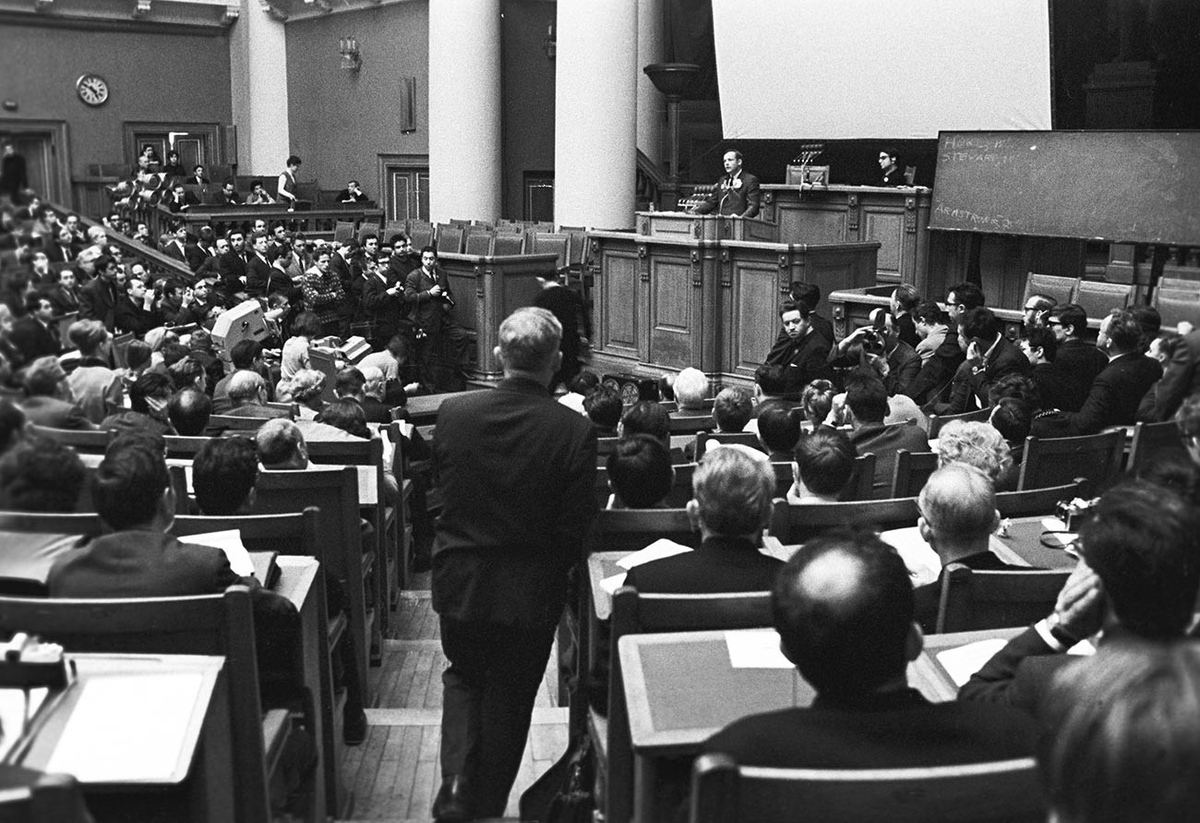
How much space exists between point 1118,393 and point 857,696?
353 centimetres

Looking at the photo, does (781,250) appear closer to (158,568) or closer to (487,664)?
(487,664)

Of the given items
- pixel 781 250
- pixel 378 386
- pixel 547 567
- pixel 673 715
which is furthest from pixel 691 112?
pixel 673 715

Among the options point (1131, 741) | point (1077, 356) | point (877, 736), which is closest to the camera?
point (1131, 741)

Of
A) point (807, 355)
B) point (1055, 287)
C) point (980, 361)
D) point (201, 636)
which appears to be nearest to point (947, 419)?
point (980, 361)

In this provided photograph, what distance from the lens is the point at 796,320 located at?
23.8ft

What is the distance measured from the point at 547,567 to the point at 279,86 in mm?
17039

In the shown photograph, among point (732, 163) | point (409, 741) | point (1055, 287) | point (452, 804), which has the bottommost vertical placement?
point (409, 741)

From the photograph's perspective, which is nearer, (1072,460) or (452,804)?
(452,804)

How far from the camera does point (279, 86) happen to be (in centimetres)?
1858

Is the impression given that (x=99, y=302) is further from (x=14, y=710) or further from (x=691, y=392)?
(x=691, y=392)

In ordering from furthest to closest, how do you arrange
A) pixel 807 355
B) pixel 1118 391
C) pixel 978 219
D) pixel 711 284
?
pixel 978 219 < pixel 711 284 < pixel 807 355 < pixel 1118 391

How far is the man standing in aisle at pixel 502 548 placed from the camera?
9.86 ft

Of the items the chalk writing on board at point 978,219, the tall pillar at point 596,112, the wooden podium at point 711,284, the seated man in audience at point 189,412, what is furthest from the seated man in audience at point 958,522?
the tall pillar at point 596,112

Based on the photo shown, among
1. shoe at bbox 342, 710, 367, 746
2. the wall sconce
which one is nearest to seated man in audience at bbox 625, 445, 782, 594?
shoe at bbox 342, 710, 367, 746
